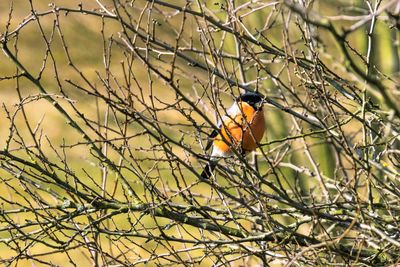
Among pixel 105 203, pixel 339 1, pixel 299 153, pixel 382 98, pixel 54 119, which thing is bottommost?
pixel 382 98

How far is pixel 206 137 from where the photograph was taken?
7137 mm

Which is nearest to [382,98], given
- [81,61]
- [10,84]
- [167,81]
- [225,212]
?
[167,81]

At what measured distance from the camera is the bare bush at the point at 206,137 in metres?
3.86

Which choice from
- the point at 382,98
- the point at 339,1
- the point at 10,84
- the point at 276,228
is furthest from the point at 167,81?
the point at 10,84

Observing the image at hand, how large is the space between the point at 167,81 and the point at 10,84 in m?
16.2

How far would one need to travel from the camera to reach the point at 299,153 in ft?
37.0

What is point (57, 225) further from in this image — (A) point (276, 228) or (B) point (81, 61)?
(B) point (81, 61)

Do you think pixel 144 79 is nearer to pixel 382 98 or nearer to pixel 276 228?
pixel 276 228

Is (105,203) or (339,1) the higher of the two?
(339,1)

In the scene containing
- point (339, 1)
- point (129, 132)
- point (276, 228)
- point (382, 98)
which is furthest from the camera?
point (129, 132)

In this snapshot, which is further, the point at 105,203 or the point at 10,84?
the point at 10,84

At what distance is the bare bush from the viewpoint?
12.7ft

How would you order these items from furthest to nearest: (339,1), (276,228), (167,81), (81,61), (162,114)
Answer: (81,61) < (162,114) < (339,1) < (276,228) < (167,81)

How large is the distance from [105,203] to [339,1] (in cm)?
696
